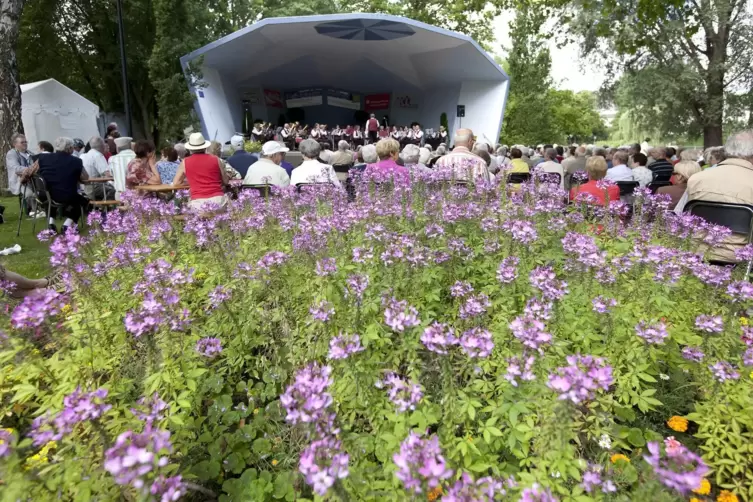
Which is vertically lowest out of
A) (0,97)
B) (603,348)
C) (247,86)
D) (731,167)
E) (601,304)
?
(603,348)

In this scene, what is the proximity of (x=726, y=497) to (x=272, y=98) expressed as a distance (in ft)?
117

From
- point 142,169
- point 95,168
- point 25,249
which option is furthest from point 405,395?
point 95,168

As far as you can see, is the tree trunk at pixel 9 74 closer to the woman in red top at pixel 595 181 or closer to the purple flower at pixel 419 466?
the woman in red top at pixel 595 181

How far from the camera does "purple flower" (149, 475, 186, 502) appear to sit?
1.17 meters

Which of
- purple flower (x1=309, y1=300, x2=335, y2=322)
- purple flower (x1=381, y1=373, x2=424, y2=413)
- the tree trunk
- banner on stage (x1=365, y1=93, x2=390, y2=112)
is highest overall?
banner on stage (x1=365, y1=93, x2=390, y2=112)

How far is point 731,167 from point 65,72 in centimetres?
3173

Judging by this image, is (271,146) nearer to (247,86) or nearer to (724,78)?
(724,78)

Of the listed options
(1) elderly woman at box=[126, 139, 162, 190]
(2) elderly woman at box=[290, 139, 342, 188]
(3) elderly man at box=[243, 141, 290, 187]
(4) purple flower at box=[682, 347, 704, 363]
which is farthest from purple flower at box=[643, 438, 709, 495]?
(1) elderly woman at box=[126, 139, 162, 190]

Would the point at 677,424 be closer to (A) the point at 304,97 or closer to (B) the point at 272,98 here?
(B) the point at 272,98

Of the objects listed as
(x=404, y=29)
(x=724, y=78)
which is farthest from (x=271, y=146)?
(x=724, y=78)

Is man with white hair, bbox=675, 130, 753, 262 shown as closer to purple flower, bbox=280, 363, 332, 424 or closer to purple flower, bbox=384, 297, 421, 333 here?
purple flower, bbox=384, 297, 421, 333

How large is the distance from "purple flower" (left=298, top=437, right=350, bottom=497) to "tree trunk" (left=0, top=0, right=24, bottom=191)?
1414 cm

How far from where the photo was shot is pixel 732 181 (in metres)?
3.95

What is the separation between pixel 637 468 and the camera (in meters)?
1.96
